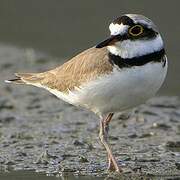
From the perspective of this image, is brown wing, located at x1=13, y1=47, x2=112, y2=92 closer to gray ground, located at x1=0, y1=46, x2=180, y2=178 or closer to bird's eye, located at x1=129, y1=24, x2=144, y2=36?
bird's eye, located at x1=129, y1=24, x2=144, y2=36

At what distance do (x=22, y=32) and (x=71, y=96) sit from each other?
302 inches

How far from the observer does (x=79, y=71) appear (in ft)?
24.9

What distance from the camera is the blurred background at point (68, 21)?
46.5 feet

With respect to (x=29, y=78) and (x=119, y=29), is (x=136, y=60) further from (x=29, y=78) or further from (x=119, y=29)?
(x=29, y=78)

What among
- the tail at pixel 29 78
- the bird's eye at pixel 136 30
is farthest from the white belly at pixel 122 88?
the tail at pixel 29 78

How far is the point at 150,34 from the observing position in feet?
23.3

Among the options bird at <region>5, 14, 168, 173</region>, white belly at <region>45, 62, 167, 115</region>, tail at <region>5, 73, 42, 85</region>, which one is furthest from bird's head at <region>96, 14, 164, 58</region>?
tail at <region>5, 73, 42, 85</region>

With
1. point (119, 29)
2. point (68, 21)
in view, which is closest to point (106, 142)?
point (119, 29)

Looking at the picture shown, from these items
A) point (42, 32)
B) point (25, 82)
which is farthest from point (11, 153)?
point (42, 32)

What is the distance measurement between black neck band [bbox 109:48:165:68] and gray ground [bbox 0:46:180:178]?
1.07 meters

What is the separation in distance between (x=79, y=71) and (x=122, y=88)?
0.70 m

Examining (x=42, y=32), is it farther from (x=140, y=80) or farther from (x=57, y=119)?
(x=140, y=80)

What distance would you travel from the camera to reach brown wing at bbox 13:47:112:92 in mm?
7234

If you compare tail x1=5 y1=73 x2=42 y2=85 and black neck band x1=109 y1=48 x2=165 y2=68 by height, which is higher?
tail x1=5 y1=73 x2=42 y2=85
